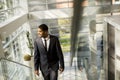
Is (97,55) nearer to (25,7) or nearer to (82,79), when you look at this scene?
(82,79)

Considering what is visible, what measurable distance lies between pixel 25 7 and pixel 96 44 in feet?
7.64

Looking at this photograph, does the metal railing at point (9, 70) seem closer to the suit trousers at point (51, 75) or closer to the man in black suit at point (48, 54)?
the man in black suit at point (48, 54)

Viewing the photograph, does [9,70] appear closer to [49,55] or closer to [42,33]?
[49,55]

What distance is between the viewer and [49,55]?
105 inches

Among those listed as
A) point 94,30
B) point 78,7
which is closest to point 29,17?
point 94,30

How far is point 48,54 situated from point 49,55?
0.06 feet

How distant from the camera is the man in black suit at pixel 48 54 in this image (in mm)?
2645

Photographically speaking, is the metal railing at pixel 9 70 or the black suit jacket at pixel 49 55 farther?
the black suit jacket at pixel 49 55

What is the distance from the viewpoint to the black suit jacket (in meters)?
2.66

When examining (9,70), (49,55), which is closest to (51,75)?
(49,55)

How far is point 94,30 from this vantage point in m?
6.50

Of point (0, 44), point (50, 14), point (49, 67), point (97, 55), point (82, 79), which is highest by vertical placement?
point (50, 14)

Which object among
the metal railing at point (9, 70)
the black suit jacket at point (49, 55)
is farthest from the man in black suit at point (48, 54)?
the metal railing at point (9, 70)

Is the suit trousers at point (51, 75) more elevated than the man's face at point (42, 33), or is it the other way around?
the man's face at point (42, 33)
